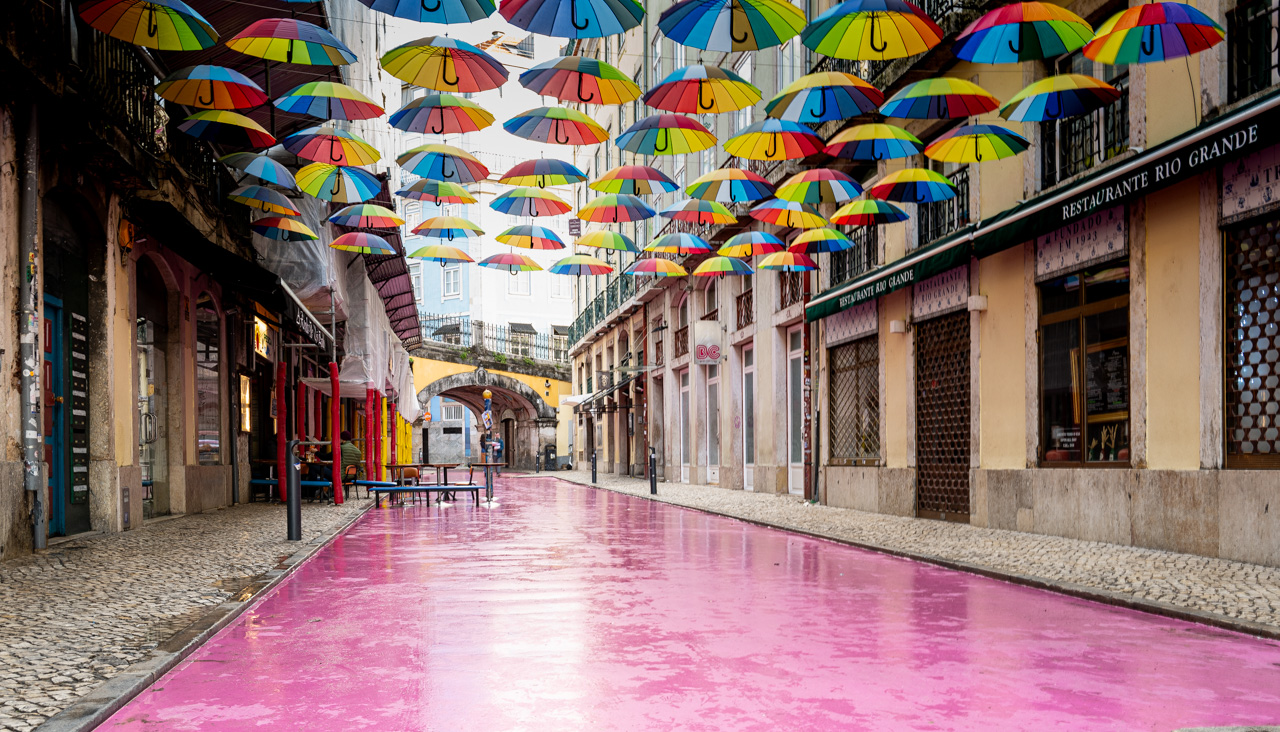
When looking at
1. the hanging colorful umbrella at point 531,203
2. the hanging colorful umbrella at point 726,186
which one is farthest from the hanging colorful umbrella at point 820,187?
the hanging colorful umbrella at point 531,203

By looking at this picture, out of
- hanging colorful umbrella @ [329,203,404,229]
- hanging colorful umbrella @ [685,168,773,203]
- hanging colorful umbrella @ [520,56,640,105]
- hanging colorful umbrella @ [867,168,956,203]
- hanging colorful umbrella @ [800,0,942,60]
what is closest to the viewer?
hanging colorful umbrella @ [800,0,942,60]

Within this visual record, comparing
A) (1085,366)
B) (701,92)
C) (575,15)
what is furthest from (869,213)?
(575,15)

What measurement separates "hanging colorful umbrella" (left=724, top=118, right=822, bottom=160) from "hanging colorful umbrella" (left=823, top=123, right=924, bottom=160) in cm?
31

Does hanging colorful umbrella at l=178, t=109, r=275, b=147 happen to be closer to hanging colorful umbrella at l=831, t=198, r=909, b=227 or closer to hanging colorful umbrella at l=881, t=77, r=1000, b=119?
hanging colorful umbrella at l=881, t=77, r=1000, b=119

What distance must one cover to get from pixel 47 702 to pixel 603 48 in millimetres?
37379

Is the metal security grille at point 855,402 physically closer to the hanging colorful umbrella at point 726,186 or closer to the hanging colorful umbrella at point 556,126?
the hanging colorful umbrella at point 726,186

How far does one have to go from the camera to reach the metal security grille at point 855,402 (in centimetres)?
1706

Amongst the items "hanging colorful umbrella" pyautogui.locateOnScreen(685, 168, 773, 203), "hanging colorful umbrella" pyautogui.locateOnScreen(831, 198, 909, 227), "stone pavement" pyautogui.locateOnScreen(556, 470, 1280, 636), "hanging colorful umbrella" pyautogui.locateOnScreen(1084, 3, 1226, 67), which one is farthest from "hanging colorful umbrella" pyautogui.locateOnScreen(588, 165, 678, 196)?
"hanging colorful umbrella" pyautogui.locateOnScreen(1084, 3, 1226, 67)

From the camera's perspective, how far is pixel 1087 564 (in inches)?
355

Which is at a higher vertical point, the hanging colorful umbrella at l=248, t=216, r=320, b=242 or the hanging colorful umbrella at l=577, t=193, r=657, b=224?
the hanging colorful umbrella at l=577, t=193, r=657, b=224

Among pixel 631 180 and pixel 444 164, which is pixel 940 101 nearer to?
pixel 631 180

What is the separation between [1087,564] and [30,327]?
9572 millimetres

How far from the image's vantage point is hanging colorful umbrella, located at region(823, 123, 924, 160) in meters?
11.6

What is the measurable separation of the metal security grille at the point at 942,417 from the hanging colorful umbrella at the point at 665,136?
4.67 metres
